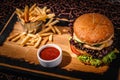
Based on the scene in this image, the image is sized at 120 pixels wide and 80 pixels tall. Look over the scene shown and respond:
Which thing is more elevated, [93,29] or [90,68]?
[93,29]

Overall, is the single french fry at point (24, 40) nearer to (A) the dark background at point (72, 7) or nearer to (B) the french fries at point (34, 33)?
(B) the french fries at point (34, 33)

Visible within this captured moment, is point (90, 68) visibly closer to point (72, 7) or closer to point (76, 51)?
point (76, 51)

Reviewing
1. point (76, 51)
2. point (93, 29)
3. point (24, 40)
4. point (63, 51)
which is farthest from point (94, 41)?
point (24, 40)

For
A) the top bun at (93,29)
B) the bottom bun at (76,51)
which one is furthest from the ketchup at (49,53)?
the top bun at (93,29)

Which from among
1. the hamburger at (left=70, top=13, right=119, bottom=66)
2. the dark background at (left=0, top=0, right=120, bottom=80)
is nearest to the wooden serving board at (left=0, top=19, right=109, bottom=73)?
the hamburger at (left=70, top=13, right=119, bottom=66)

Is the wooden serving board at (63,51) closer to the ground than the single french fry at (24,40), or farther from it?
closer to the ground

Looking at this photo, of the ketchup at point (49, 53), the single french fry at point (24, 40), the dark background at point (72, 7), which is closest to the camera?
the ketchup at point (49, 53)

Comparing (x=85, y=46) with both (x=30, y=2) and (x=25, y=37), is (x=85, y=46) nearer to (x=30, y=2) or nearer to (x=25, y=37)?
(x=25, y=37)

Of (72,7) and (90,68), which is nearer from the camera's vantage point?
(90,68)
